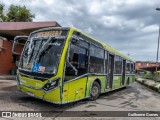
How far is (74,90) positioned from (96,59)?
8.74ft

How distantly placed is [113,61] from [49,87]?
258 inches

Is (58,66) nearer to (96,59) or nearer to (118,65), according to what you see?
(96,59)

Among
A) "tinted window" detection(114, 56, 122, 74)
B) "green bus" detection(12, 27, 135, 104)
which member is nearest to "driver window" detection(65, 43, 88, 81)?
"green bus" detection(12, 27, 135, 104)

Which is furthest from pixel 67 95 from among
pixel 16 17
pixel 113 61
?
pixel 16 17

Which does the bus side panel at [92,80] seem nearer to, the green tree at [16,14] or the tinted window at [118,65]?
the tinted window at [118,65]

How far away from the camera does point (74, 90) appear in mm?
8188

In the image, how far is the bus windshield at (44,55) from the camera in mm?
7620

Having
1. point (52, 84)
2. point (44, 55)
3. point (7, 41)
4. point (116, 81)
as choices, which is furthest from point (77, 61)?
point (7, 41)

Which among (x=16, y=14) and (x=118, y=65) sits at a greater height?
(x=16, y=14)

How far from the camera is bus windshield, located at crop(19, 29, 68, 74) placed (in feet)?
25.0

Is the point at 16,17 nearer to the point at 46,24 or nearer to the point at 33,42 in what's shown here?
the point at 46,24

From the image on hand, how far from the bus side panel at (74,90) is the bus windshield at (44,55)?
85 cm

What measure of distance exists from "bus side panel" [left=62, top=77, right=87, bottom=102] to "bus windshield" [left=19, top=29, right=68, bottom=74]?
0.85 m

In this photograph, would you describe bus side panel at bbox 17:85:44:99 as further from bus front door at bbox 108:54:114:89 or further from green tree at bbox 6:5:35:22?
green tree at bbox 6:5:35:22
